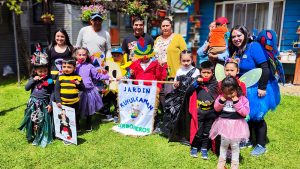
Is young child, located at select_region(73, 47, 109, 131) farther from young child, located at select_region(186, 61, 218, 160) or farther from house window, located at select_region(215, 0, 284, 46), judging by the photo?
house window, located at select_region(215, 0, 284, 46)

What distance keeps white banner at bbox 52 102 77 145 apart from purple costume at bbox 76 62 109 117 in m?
0.52

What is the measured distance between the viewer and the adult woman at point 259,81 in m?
3.71

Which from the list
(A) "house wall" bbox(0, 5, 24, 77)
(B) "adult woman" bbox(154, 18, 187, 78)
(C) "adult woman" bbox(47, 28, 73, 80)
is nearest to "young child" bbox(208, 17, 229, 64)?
(B) "adult woman" bbox(154, 18, 187, 78)

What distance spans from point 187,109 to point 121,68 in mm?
1497

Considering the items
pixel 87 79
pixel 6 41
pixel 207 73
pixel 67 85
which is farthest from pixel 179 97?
pixel 6 41

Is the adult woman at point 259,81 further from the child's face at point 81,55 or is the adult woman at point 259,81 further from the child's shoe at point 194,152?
the child's face at point 81,55

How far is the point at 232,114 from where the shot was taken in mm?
3332

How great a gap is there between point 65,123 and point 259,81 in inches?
110

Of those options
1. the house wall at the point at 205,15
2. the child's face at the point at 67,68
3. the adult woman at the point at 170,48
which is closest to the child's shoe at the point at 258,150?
the adult woman at the point at 170,48

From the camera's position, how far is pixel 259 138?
4.02 meters

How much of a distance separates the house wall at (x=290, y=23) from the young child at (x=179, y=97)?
19.8ft

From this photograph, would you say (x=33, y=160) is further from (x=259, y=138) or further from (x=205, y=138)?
(x=259, y=138)

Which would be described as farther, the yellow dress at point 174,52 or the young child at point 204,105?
the yellow dress at point 174,52

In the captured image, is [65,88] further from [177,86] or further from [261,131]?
[261,131]
